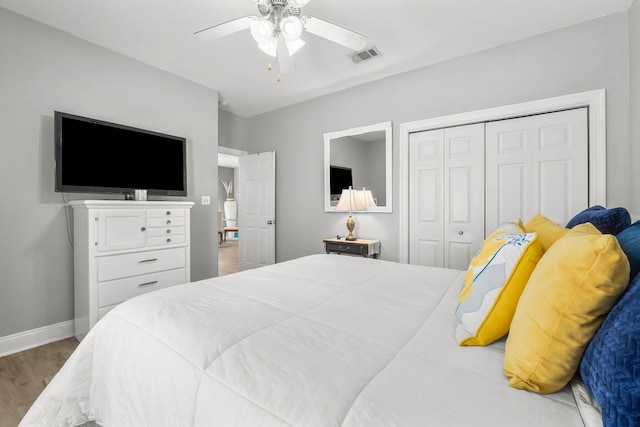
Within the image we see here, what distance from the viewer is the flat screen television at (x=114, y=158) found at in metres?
2.48

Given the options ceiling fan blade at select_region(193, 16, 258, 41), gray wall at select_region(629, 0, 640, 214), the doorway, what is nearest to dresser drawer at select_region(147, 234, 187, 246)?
ceiling fan blade at select_region(193, 16, 258, 41)

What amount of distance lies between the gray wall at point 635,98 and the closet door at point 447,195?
1036 millimetres

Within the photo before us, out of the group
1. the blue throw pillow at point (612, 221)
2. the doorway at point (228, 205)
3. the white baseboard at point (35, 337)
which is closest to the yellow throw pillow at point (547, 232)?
the blue throw pillow at point (612, 221)

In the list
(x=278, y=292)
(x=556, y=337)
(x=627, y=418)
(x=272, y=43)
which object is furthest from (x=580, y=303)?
(x=272, y=43)

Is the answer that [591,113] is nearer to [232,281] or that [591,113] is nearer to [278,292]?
[278,292]

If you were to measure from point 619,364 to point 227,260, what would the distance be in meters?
6.01

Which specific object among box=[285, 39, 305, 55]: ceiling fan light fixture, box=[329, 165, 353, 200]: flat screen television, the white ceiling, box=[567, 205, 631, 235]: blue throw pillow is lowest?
box=[567, 205, 631, 235]: blue throw pillow

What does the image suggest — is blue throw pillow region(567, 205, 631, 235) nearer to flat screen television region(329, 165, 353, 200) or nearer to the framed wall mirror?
the framed wall mirror

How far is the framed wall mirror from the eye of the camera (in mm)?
3461

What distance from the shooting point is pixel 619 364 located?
52cm

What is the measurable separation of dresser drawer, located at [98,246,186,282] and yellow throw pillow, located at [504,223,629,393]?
282cm

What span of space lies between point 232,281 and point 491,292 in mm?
1255

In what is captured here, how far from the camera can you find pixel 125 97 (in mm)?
2977

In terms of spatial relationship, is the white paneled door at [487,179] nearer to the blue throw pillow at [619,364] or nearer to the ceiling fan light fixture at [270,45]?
the ceiling fan light fixture at [270,45]
